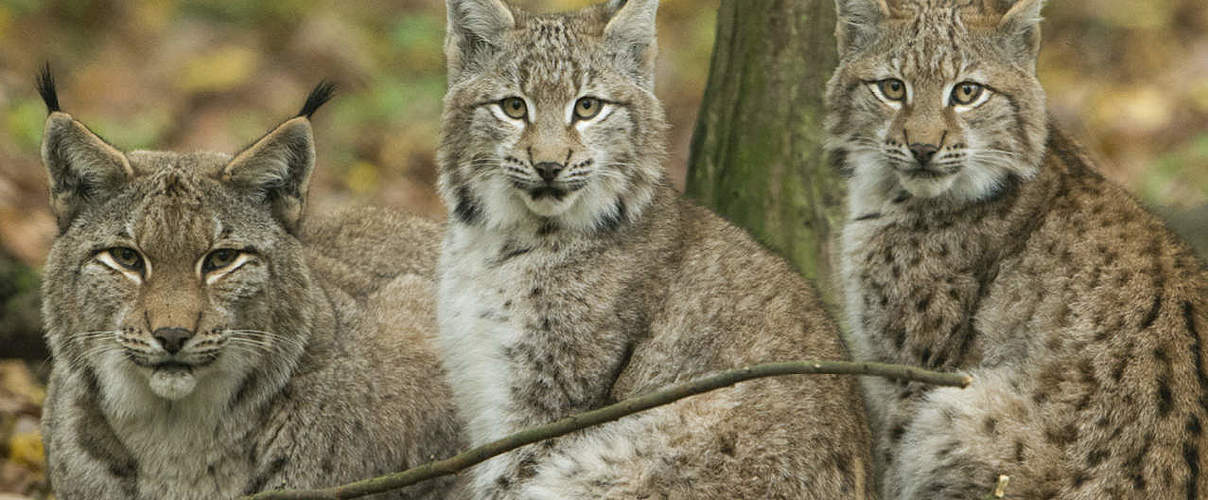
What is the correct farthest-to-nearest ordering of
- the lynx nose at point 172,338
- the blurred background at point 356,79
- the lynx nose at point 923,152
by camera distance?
the blurred background at point 356,79 → the lynx nose at point 923,152 → the lynx nose at point 172,338

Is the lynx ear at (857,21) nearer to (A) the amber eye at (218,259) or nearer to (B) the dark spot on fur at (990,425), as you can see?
(B) the dark spot on fur at (990,425)

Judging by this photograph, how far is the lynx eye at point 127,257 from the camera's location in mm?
5230

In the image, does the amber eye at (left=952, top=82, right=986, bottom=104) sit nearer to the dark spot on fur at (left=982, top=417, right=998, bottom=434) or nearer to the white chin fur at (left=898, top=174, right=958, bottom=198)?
the white chin fur at (left=898, top=174, right=958, bottom=198)

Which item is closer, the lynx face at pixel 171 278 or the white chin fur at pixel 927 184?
the lynx face at pixel 171 278

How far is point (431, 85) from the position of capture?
13211mm

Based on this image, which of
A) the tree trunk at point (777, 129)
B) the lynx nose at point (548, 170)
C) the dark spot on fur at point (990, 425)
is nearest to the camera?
the lynx nose at point (548, 170)

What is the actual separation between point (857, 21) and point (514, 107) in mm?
1791

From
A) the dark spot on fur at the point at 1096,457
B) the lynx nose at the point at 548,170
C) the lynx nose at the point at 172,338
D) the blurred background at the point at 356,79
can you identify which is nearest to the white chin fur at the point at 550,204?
the lynx nose at the point at 548,170

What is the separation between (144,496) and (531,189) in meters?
2.01

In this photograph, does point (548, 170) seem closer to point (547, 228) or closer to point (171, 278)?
point (547, 228)

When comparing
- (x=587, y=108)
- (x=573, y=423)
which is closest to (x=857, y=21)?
(x=587, y=108)

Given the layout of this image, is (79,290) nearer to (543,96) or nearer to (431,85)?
(543,96)

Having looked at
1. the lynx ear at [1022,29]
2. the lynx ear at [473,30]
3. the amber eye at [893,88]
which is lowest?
the amber eye at [893,88]

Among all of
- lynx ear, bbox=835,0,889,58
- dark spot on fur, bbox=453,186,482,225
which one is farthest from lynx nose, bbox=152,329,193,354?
lynx ear, bbox=835,0,889,58
